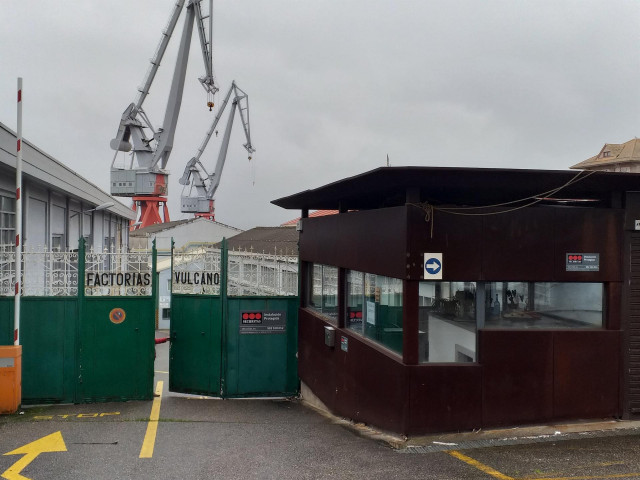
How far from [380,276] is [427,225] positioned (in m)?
1.43

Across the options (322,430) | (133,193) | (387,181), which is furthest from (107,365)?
(133,193)

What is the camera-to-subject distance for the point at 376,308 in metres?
8.62

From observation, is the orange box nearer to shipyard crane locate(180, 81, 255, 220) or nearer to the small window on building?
the small window on building

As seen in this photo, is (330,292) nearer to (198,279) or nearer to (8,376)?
(198,279)

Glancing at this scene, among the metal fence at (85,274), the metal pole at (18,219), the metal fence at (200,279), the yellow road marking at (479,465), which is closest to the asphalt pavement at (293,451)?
the yellow road marking at (479,465)

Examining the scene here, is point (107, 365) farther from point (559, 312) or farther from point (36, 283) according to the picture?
point (559, 312)

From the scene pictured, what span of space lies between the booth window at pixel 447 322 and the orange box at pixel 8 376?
704 cm

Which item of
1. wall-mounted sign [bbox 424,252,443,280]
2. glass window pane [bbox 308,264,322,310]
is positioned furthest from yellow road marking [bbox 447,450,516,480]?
glass window pane [bbox 308,264,322,310]

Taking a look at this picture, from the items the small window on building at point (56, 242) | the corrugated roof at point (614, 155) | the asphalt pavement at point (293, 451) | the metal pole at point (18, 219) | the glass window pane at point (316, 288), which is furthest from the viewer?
the corrugated roof at point (614, 155)

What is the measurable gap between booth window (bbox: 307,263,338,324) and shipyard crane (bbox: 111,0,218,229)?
38.0 m

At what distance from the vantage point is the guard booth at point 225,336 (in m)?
12.1

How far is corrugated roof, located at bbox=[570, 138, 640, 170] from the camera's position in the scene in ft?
200

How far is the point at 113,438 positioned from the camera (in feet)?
27.2

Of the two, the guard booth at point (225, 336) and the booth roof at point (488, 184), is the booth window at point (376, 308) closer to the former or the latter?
the booth roof at point (488, 184)
